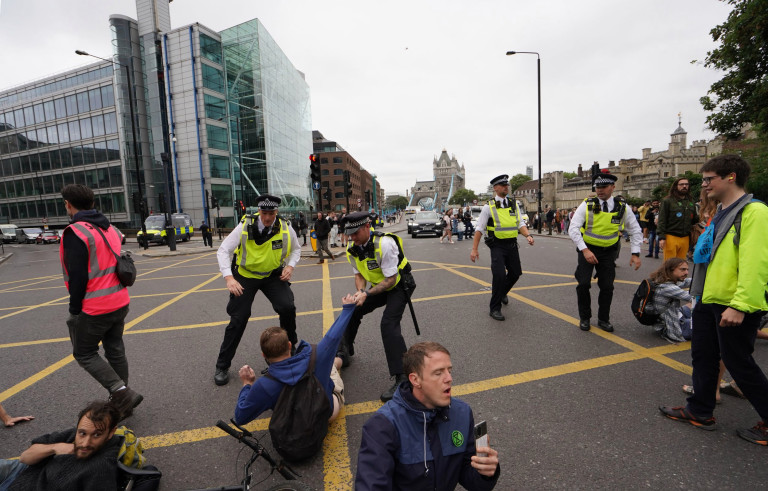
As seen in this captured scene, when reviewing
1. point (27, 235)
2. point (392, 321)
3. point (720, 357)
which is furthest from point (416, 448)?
point (27, 235)

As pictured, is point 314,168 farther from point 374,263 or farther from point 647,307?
point 647,307

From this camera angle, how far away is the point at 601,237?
4.40 metres

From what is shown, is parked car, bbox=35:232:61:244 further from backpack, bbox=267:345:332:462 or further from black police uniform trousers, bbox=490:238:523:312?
backpack, bbox=267:345:332:462

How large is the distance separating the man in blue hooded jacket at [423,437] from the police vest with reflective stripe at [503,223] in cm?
376

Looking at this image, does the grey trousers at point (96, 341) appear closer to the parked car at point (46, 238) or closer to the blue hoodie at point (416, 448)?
the blue hoodie at point (416, 448)

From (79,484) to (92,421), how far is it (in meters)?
0.30

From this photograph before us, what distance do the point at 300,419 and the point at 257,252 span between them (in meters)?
1.92

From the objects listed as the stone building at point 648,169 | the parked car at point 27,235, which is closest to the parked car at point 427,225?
the parked car at point 27,235

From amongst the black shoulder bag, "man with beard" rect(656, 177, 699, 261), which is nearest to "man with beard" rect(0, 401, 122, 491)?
the black shoulder bag

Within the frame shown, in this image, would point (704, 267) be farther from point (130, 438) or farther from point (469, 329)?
point (130, 438)

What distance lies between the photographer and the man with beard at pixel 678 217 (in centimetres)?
630

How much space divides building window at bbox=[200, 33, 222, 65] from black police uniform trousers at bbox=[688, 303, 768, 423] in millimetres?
44924

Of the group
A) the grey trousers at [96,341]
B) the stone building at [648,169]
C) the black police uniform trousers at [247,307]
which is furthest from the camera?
the stone building at [648,169]

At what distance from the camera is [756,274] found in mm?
2150
